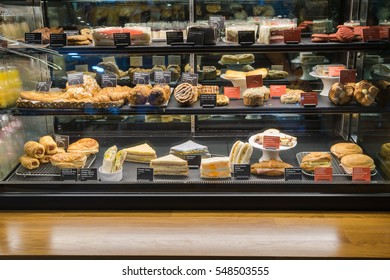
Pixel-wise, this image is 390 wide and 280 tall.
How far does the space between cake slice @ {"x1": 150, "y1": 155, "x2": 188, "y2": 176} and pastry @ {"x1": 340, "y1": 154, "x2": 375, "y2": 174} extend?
1.20m

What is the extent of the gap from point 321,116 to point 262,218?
1.32 m

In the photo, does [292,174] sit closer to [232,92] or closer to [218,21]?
[232,92]

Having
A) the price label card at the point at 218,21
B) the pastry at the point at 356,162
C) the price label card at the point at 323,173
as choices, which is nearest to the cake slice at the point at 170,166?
the price label card at the point at 323,173

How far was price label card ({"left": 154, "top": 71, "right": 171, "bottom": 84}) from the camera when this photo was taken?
392cm

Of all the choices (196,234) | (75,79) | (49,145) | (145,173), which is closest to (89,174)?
(145,173)

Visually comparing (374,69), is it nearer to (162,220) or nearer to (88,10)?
(162,220)

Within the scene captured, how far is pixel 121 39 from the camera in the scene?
3475mm

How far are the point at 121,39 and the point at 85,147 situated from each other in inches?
39.7

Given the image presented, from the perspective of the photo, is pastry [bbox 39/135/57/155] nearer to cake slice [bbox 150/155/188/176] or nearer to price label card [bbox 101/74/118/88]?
price label card [bbox 101/74/118/88]

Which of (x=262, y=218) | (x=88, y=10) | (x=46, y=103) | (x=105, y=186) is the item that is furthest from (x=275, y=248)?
(x=88, y=10)

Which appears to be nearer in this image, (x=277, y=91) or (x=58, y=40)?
(x=58, y=40)

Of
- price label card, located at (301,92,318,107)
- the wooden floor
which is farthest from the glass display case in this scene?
the wooden floor

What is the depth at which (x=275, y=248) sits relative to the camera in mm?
3162

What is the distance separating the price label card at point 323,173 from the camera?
11.7 feet
